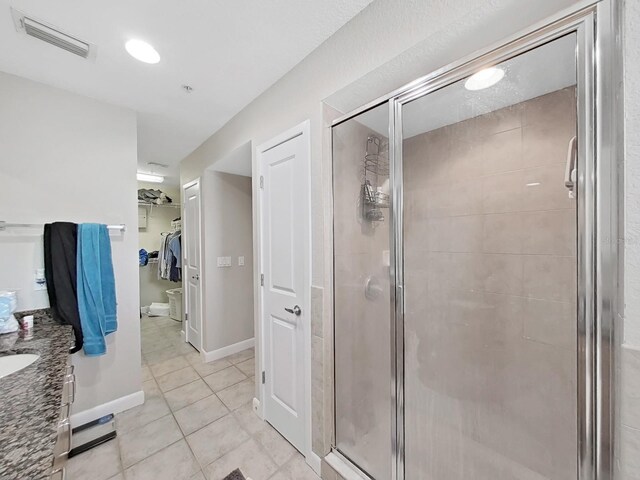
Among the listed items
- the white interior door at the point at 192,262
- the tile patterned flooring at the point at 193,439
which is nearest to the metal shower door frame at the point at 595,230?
the tile patterned flooring at the point at 193,439

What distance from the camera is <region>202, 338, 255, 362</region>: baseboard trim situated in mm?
2828

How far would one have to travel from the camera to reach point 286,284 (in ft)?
5.66

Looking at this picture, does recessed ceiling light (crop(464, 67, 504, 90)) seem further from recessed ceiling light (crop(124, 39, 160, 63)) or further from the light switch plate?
the light switch plate

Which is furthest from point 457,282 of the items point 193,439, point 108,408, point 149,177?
point 149,177

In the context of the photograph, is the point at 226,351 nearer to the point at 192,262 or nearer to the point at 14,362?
the point at 192,262

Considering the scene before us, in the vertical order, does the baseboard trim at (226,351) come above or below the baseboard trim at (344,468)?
below

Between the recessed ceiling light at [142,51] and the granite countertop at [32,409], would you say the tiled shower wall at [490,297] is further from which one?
the recessed ceiling light at [142,51]

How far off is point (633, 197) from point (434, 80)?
84 cm

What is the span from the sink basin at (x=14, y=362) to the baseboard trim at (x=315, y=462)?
5.10 ft

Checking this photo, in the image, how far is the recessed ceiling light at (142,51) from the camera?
4.56ft

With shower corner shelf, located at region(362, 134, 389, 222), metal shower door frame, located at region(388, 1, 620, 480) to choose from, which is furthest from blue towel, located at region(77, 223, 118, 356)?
metal shower door frame, located at region(388, 1, 620, 480)

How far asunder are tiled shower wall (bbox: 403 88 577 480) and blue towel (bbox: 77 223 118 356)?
2.16m

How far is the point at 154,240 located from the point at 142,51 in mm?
4070

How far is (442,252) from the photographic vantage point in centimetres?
161
